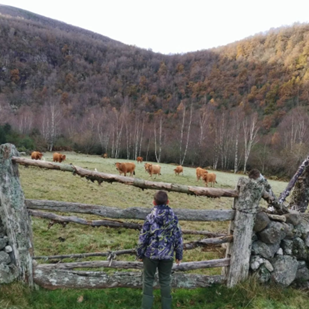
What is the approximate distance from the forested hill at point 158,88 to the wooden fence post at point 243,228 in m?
36.7

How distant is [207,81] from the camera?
99312 mm

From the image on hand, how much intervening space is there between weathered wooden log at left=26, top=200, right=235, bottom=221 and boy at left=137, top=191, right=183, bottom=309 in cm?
53

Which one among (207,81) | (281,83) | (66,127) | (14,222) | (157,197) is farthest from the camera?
(207,81)

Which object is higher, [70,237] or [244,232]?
[244,232]

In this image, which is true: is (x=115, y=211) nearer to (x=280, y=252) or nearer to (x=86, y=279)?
(x=86, y=279)

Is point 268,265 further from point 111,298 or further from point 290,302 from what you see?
point 111,298

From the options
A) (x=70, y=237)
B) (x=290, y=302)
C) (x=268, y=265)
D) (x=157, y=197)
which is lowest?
(x=70, y=237)

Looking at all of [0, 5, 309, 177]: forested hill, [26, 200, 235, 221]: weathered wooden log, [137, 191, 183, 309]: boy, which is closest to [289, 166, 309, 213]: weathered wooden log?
[26, 200, 235, 221]: weathered wooden log

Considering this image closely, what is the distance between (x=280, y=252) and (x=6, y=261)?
14.3ft

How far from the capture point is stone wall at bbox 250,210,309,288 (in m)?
4.04

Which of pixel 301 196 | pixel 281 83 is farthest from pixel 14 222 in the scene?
pixel 281 83

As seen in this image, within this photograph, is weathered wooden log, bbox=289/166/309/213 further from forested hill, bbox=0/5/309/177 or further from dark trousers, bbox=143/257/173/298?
forested hill, bbox=0/5/309/177

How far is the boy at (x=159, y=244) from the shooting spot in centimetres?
321

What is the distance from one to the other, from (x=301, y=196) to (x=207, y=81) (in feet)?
327
